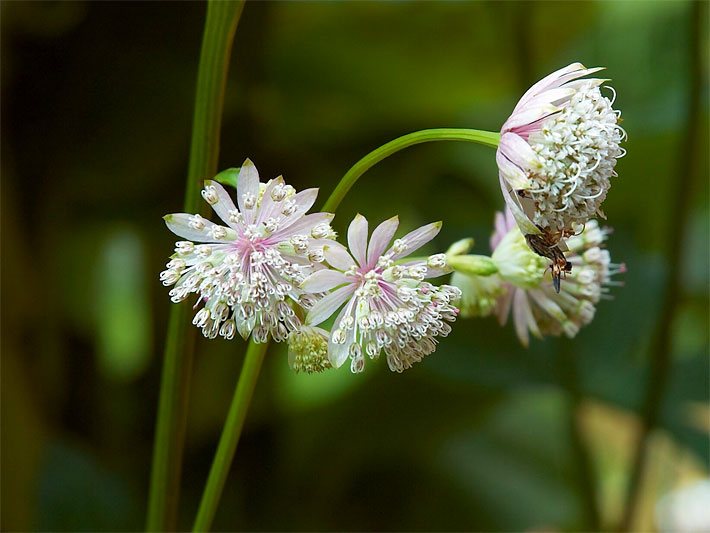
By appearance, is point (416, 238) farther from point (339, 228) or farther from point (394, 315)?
point (339, 228)

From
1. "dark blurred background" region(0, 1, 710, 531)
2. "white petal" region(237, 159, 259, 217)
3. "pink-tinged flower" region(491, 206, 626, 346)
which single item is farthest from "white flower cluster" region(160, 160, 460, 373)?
"dark blurred background" region(0, 1, 710, 531)

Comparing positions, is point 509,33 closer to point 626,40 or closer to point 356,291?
point 626,40

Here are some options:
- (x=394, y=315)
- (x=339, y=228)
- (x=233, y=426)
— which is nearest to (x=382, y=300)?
(x=394, y=315)

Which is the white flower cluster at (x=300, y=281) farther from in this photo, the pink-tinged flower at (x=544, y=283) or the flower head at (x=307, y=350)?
the pink-tinged flower at (x=544, y=283)

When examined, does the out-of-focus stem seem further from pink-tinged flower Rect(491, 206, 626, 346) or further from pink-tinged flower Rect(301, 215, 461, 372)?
pink-tinged flower Rect(301, 215, 461, 372)

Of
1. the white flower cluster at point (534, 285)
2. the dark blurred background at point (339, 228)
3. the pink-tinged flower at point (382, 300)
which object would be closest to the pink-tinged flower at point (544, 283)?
the white flower cluster at point (534, 285)

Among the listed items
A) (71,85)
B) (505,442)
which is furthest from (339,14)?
(505,442)
